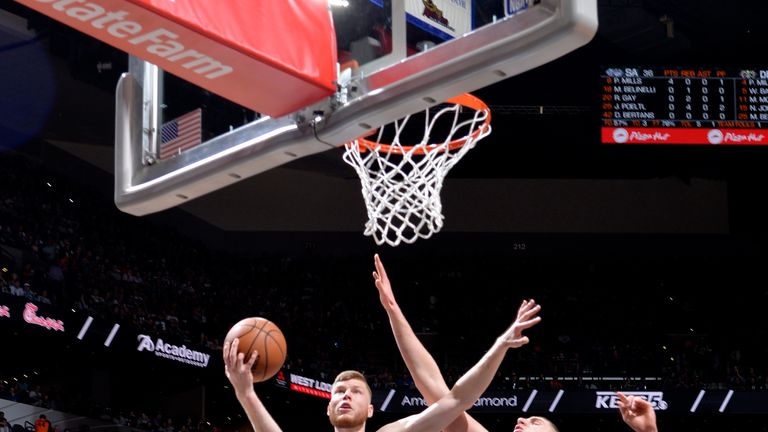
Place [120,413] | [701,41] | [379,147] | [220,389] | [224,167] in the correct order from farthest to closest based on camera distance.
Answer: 1. [220,389]
2. [120,413]
3. [701,41]
4. [379,147]
5. [224,167]

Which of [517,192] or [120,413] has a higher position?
[517,192]

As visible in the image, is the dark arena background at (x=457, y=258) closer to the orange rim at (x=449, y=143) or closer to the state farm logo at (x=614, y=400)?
the state farm logo at (x=614, y=400)

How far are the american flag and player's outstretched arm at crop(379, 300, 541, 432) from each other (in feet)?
3.71

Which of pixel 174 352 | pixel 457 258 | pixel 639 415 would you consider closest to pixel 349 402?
pixel 639 415

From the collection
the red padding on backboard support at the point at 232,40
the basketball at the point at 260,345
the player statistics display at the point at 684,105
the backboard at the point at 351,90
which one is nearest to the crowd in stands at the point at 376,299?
the player statistics display at the point at 684,105

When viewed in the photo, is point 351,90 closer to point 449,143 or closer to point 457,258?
point 449,143

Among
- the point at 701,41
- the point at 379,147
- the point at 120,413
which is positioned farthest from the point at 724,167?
the point at 379,147

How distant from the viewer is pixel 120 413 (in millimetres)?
14320

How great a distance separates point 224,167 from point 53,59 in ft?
41.3

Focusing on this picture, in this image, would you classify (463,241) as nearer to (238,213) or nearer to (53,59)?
(238,213)

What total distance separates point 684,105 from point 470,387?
767 centimetres

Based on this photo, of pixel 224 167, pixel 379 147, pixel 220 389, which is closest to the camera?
pixel 224 167

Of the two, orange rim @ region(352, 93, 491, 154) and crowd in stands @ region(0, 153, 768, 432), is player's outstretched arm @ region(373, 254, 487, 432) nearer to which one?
orange rim @ region(352, 93, 491, 154)

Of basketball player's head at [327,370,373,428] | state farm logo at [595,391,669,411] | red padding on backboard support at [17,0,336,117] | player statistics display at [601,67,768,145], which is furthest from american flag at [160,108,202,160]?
state farm logo at [595,391,669,411]
